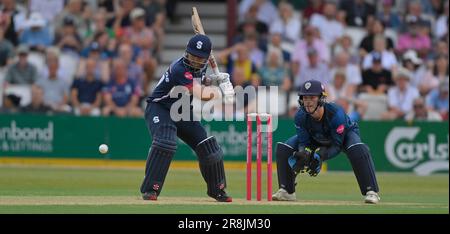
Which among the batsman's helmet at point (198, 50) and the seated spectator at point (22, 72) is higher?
the batsman's helmet at point (198, 50)

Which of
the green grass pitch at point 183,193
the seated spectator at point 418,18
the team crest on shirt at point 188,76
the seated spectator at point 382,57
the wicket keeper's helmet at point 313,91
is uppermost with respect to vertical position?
the seated spectator at point 418,18

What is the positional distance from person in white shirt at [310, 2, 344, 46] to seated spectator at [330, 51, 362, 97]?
1.06 meters

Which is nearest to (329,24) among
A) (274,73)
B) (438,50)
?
(274,73)

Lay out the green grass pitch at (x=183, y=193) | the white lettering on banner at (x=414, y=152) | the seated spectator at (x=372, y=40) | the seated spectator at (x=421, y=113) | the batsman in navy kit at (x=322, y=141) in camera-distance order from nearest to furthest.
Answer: the green grass pitch at (x=183, y=193)
the batsman in navy kit at (x=322, y=141)
the white lettering on banner at (x=414, y=152)
the seated spectator at (x=421, y=113)
the seated spectator at (x=372, y=40)

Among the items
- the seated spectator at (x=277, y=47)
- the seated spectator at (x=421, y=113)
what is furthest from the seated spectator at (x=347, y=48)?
the seated spectator at (x=421, y=113)

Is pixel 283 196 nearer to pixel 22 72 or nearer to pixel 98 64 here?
pixel 98 64

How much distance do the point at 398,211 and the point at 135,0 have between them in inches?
543

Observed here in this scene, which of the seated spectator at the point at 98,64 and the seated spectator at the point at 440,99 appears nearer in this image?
the seated spectator at the point at 440,99

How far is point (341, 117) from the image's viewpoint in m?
12.9

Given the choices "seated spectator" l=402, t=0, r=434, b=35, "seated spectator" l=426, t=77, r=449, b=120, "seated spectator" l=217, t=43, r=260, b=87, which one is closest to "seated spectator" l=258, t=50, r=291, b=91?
"seated spectator" l=217, t=43, r=260, b=87

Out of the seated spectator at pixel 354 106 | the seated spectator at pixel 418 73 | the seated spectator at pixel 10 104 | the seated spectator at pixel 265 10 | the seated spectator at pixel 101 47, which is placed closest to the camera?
the seated spectator at pixel 10 104

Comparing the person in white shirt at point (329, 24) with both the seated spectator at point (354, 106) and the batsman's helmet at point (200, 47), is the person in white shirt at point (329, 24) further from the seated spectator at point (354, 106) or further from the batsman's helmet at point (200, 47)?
the batsman's helmet at point (200, 47)

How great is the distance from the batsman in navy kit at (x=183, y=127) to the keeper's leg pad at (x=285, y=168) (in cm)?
80

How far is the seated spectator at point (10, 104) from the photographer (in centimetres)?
2172
